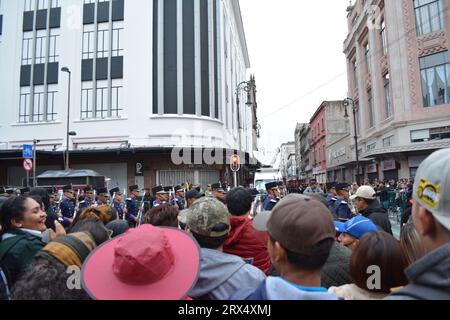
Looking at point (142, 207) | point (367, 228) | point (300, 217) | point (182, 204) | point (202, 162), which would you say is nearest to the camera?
point (300, 217)

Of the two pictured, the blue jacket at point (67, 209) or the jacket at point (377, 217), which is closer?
the jacket at point (377, 217)

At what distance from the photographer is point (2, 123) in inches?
979

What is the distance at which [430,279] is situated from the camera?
116 cm

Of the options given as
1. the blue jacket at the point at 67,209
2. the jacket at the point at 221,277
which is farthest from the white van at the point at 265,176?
the jacket at the point at 221,277

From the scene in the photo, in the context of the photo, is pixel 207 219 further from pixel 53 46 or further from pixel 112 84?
pixel 53 46

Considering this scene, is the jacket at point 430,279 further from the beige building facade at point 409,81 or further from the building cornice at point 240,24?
the building cornice at point 240,24

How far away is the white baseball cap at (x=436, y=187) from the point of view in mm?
1281

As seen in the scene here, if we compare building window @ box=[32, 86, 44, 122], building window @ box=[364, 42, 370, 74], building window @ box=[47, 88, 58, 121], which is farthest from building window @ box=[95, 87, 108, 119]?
building window @ box=[364, 42, 370, 74]

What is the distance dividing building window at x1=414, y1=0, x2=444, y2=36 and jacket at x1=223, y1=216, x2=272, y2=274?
27039 mm

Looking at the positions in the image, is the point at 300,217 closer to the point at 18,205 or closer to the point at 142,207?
the point at 18,205

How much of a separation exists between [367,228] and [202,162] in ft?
68.3

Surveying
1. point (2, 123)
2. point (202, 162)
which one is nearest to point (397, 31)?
point (202, 162)

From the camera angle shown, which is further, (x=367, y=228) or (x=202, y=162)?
(x=202, y=162)

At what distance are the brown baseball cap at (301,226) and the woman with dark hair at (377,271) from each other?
20.5 inches
